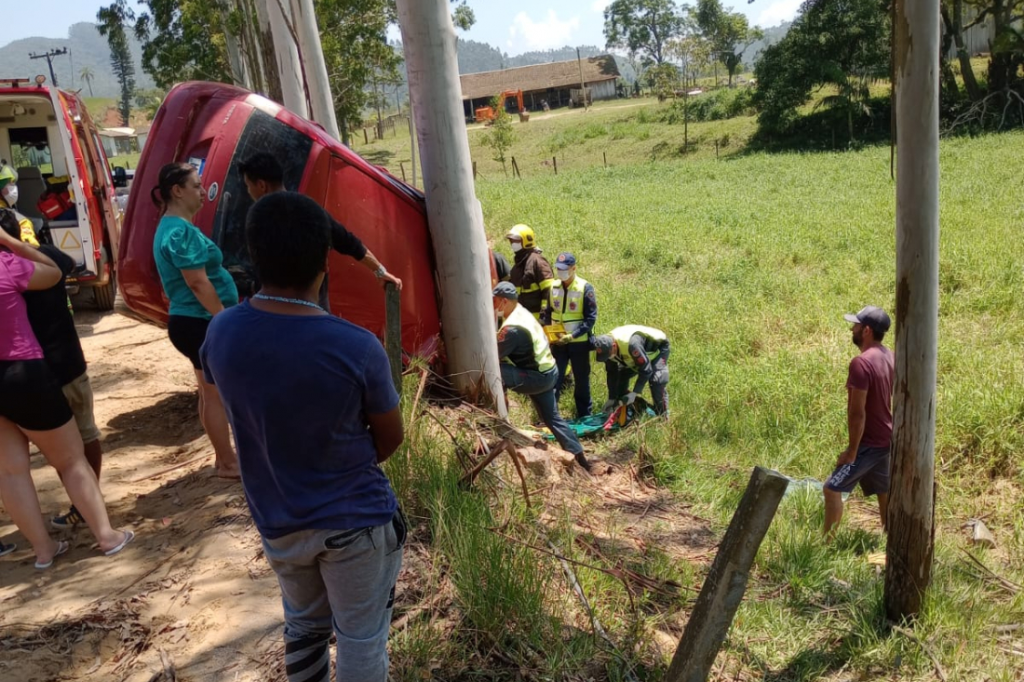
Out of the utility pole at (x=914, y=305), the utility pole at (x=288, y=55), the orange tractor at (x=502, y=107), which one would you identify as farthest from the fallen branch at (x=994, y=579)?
the orange tractor at (x=502, y=107)

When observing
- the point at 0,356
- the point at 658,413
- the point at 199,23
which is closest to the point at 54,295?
the point at 0,356

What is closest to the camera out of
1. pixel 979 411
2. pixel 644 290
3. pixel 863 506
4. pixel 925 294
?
pixel 925 294

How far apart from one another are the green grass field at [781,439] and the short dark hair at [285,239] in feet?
Answer: 4.74

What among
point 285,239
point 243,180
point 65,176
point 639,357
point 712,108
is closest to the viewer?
point 285,239

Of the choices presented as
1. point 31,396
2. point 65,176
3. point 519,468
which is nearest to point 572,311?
point 519,468

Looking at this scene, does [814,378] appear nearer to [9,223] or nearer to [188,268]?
[188,268]

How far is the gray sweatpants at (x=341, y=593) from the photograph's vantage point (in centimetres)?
211

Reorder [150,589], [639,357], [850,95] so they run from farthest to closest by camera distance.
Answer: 1. [850,95]
2. [639,357]
3. [150,589]

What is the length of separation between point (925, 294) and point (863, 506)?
9.64ft

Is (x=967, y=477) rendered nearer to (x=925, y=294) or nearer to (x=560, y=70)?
(x=925, y=294)

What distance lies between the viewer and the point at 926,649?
11.0ft

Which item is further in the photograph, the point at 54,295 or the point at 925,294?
the point at 54,295

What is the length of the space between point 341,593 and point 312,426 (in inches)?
18.7

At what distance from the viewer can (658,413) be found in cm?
697
